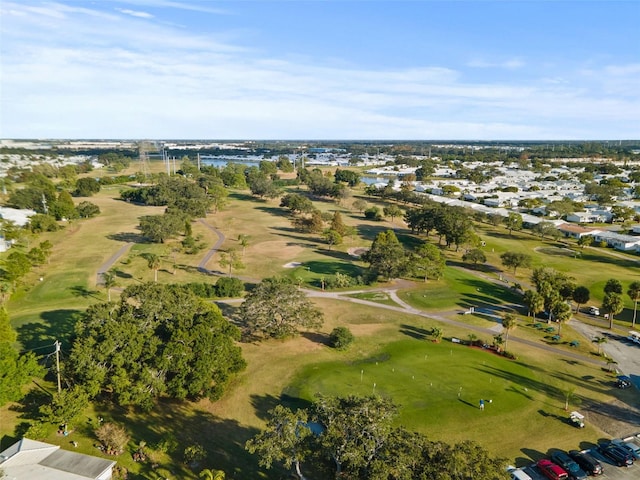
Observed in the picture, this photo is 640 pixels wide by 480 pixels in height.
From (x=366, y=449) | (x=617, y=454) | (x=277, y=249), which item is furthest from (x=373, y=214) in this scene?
(x=366, y=449)

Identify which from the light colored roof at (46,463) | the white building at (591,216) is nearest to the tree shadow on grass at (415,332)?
the light colored roof at (46,463)

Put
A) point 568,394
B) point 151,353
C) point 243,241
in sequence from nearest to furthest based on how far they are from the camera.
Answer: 1. point 151,353
2. point 568,394
3. point 243,241

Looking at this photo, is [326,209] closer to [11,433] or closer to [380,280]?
[380,280]

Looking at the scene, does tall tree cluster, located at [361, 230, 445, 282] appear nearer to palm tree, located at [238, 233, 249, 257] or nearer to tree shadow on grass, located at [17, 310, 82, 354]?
palm tree, located at [238, 233, 249, 257]

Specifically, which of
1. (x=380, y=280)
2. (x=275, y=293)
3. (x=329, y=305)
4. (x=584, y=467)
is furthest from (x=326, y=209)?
(x=584, y=467)

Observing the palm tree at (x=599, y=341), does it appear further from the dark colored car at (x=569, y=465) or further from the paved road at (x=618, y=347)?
the dark colored car at (x=569, y=465)

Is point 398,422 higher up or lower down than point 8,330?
lower down

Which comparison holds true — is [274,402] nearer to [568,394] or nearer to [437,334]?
[437,334]
